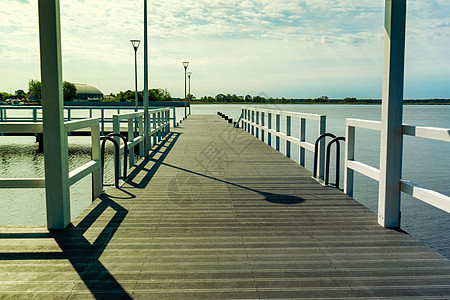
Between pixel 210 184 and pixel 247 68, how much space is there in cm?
2424

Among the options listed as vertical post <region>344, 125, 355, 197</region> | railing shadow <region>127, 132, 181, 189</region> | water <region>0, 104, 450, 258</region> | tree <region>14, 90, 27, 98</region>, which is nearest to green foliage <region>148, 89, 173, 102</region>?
tree <region>14, 90, 27, 98</region>

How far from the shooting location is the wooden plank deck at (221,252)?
3008mm

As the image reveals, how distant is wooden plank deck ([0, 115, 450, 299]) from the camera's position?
3.01 m

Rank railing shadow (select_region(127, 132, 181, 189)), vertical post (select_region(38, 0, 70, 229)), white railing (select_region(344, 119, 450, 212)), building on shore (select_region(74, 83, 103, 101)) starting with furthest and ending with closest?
1. building on shore (select_region(74, 83, 103, 101))
2. railing shadow (select_region(127, 132, 181, 189))
3. vertical post (select_region(38, 0, 70, 229))
4. white railing (select_region(344, 119, 450, 212))

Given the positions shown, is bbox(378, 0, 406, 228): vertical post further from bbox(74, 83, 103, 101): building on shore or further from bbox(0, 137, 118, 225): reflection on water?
bbox(74, 83, 103, 101): building on shore

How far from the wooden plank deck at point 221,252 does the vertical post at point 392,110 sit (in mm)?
309

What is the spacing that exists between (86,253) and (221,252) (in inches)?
45.5

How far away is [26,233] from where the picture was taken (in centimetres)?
425

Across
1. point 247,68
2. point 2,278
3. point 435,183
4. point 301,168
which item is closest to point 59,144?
point 2,278

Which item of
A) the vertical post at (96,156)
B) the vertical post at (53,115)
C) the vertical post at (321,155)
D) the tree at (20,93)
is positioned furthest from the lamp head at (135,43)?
the tree at (20,93)

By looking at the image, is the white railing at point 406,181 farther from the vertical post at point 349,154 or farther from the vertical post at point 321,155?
the vertical post at point 321,155

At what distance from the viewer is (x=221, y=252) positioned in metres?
3.71

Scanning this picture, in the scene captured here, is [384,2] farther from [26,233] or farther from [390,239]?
[26,233]

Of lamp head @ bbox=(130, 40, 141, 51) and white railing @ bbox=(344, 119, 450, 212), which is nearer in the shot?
white railing @ bbox=(344, 119, 450, 212)
